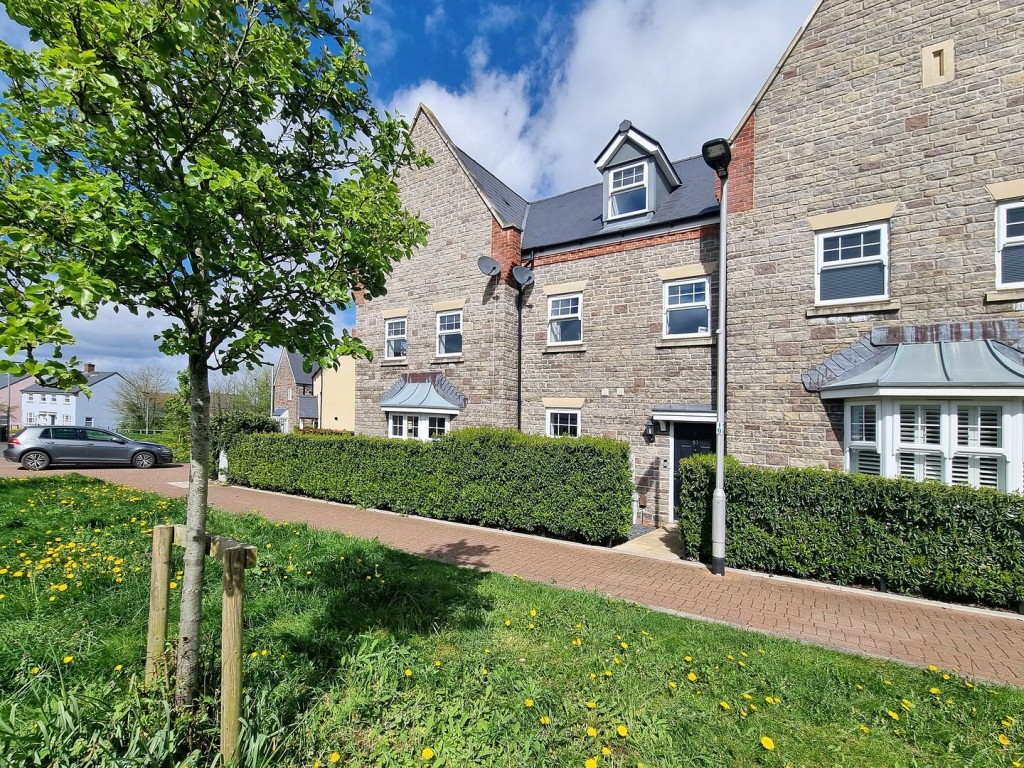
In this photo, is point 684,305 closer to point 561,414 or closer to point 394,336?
point 561,414

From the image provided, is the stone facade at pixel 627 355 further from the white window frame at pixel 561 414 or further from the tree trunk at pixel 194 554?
the tree trunk at pixel 194 554

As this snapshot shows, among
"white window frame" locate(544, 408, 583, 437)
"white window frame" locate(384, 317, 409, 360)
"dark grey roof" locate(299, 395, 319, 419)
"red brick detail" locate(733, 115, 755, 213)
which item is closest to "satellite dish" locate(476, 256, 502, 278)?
"white window frame" locate(384, 317, 409, 360)

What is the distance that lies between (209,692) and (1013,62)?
Answer: 44.5ft

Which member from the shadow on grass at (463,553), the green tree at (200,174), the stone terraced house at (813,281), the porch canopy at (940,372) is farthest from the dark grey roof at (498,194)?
the green tree at (200,174)

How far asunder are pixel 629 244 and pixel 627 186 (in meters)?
1.86

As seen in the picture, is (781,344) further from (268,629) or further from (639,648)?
(268,629)

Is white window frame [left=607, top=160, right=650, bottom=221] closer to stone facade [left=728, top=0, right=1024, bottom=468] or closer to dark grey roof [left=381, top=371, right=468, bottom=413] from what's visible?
stone facade [left=728, top=0, right=1024, bottom=468]

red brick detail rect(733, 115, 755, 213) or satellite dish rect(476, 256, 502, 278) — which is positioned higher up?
red brick detail rect(733, 115, 755, 213)

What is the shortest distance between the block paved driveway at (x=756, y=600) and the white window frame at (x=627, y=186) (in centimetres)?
868

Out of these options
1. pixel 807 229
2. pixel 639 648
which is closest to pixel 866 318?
pixel 807 229

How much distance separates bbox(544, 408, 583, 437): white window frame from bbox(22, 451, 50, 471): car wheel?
20202 mm

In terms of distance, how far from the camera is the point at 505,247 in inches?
544

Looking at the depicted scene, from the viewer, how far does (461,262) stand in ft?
47.9

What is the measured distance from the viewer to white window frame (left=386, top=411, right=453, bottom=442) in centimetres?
1469
